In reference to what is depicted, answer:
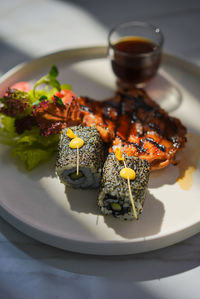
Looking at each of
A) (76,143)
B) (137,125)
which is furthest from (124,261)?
(137,125)

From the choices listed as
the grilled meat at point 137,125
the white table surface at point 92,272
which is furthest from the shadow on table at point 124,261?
the grilled meat at point 137,125

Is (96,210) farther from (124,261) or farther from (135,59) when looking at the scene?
(135,59)

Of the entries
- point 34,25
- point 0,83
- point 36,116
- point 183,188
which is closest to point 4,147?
point 36,116

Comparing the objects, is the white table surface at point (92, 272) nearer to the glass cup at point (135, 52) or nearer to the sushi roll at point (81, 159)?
the sushi roll at point (81, 159)

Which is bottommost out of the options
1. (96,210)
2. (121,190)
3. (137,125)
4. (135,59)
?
(96,210)

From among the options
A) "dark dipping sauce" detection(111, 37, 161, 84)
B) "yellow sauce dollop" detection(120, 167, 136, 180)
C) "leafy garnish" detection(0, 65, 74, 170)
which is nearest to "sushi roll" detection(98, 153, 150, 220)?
"yellow sauce dollop" detection(120, 167, 136, 180)

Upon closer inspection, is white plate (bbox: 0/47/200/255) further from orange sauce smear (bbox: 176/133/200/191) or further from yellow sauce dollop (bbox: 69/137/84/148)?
yellow sauce dollop (bbox: 69/137/84/148)
